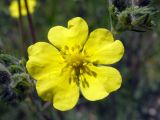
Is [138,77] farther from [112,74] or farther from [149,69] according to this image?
[112,74]

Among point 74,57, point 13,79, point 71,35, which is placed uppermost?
point 71,35

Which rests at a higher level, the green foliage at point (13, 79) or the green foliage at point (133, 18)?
the green foliage at point (133, 18)

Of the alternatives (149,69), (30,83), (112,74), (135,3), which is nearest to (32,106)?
(30,83)

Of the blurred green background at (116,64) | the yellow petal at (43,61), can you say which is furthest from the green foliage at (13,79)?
the blurred green background at (116,64)

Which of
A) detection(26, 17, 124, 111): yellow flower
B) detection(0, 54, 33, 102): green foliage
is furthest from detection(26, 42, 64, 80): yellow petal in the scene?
detection(0, 54, 33, 102): green foliage

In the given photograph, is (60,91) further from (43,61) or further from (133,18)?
(133,18)

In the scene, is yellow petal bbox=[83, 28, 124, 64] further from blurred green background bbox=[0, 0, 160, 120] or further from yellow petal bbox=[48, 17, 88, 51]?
blurred green background bbox=[0, 0, 160, 120]

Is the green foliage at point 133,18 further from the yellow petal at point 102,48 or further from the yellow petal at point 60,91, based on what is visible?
the yellow petal at point 60,91

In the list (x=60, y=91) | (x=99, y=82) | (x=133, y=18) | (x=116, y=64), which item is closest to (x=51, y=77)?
(x=60, y=91)
